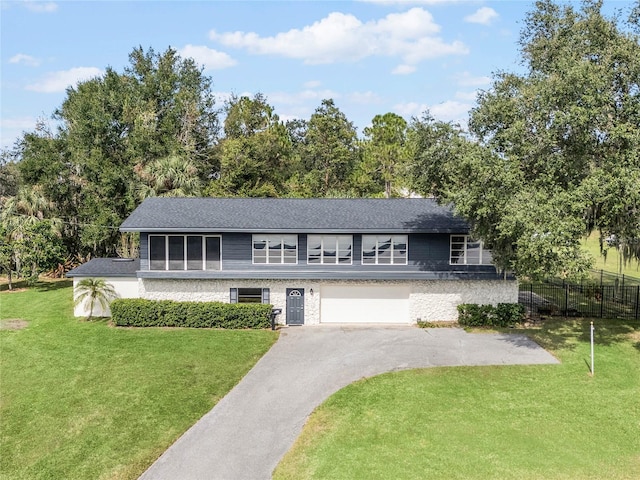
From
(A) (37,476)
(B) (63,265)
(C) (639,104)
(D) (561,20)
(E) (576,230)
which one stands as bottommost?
(A) (37,476)

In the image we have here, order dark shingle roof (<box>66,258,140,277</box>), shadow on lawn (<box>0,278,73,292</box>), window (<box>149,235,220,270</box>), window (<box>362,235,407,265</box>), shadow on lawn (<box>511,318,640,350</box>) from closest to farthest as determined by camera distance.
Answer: shadow on lawn (<box>511,318,640,350</box>)
window (<box>362,235,407,265</box>)
window (<box>149,235,220,270</box>)
dark shingle roof (<box>66,258,140,277</box>)
shadow on lawn (<box>0,278,73,292</box>)

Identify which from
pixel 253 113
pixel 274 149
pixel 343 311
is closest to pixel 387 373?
pixel 343 311

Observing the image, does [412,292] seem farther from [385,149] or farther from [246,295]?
[385,149]

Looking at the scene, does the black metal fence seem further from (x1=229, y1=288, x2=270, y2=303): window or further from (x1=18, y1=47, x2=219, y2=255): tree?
(x1=18, y1=47, x2=219, y2=255): tree

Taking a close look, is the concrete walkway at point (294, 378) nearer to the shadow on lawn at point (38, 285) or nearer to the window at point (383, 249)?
the window at point (383, 249)

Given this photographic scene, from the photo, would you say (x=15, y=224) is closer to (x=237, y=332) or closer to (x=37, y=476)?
(x=237, y=332)

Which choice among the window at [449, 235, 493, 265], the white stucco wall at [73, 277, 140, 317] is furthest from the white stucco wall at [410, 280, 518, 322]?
the white stucco wall at [73, 277, 140, 317]

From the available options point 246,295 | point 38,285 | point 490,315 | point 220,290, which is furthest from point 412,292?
point 38,285
